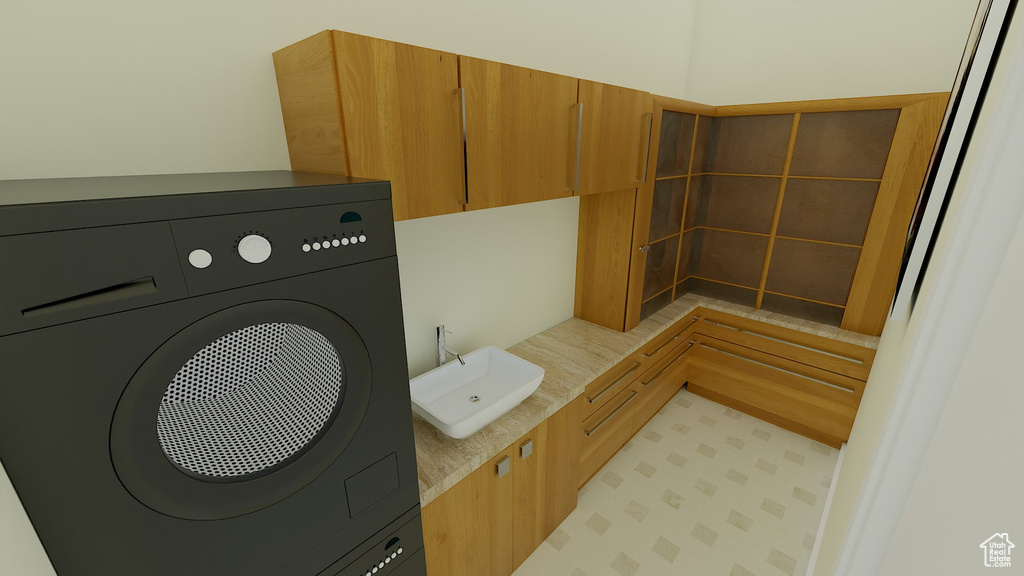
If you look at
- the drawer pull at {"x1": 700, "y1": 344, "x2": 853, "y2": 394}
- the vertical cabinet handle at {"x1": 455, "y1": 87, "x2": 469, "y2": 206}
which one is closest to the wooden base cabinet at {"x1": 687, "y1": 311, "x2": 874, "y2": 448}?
the drawer pull at {"x1": 700, "y1": 344, "x2": 853, "y2": 394}

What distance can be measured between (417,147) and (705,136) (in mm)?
2520

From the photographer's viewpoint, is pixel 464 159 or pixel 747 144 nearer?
pixel 464 159

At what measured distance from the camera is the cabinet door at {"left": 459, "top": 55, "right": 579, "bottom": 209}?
1362 millimetres

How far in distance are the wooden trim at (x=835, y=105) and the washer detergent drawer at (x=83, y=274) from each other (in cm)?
322

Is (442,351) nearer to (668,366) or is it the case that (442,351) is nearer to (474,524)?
(474,524)

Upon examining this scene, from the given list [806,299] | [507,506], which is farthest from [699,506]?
[806,299]

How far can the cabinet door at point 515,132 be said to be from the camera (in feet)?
4.47

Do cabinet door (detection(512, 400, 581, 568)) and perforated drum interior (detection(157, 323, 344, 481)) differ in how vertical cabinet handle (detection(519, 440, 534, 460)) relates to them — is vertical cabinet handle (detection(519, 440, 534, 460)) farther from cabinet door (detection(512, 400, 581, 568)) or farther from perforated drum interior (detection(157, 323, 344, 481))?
perforated drum interior (detection(157, 323, 344, 481))

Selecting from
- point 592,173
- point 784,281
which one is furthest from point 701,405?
point 592,173

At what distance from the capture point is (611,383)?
2346 mm

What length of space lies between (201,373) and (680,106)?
8.76 feet

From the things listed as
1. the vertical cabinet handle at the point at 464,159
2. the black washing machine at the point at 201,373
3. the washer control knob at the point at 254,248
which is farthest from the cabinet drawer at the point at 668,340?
the washer control knob at the point at 254,248

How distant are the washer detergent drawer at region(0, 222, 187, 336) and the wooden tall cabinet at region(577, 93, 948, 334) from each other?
223 centimetres
